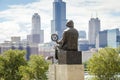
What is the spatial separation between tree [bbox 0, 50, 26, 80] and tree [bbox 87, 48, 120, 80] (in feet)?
31.7

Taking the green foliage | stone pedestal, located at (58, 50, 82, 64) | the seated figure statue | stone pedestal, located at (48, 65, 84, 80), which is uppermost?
the seated figure statue

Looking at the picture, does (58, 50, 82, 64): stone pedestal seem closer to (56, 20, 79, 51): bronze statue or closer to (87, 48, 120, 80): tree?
(56, 20, 79, 51): bronze statue

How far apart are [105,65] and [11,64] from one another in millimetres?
12635

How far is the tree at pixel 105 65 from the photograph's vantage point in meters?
52.9

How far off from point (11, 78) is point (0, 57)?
13.4ft

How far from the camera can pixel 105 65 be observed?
53125mm

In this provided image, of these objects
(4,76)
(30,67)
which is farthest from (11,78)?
(30,67)

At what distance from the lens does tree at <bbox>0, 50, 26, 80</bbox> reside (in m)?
54.9

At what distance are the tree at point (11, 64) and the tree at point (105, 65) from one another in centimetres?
965

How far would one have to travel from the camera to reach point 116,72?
177ft

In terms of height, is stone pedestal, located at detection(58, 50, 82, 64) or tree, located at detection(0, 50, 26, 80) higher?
stone pedestal, located at detection(58, 50, 82, 64)

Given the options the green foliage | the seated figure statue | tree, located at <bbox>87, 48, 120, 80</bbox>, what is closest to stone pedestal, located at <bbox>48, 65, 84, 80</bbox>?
the seated figure statue

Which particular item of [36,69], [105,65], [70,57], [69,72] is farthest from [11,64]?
[69,72]

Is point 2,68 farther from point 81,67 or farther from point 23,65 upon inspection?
point 81,67
